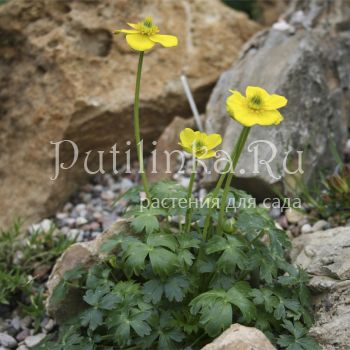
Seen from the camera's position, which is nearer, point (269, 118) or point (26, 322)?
point (269, 118)

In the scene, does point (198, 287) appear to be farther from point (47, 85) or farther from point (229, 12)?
point (229, 12)

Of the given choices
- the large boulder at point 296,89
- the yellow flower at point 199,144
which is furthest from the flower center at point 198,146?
the large boulder at point 296,89

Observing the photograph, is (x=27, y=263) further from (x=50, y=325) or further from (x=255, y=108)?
(x=255, y=108)

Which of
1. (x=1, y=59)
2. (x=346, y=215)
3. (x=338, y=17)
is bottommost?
(x=346, y=215)

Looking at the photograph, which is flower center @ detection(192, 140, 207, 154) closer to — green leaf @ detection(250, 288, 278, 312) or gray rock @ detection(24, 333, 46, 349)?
green leaf @ detection(250, 288, 278, 312)

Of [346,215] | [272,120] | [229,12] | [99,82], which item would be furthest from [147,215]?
[229,12]

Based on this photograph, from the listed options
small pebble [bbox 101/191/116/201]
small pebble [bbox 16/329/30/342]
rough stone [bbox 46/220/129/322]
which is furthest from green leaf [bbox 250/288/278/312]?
small pebble [bbox 101/191/116/201]

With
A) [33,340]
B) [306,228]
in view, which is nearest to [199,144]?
[306,228]
